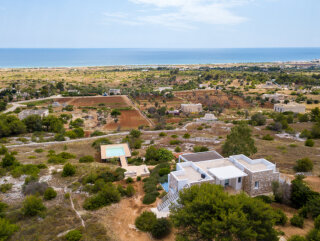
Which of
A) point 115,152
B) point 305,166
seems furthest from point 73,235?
point 305,166

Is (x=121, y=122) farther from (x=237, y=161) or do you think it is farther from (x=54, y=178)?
(x=237, y=161)

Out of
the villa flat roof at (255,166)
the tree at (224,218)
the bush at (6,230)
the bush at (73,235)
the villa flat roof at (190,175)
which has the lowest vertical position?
the bush at (73,235)

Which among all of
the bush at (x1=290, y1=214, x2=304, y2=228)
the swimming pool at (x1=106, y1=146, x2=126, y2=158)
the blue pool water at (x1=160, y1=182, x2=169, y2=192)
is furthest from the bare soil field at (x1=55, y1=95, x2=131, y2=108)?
the bush at (x1=290, y1=214, x2=304, y2=228)

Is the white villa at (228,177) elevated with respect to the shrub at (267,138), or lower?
elevated

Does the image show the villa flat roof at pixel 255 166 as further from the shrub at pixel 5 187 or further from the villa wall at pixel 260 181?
the shrub at pixel 5 187

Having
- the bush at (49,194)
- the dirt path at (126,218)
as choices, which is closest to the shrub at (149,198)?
the dirt path at (126,218)

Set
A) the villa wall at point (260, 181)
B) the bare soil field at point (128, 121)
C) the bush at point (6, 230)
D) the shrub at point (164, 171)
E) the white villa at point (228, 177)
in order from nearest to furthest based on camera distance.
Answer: the bush at point (6, 230)
the white villa at point (228, 177)
the villa wall at point (260, 181)
the shrub at point (164, 171)
the bare soil field at point (128, 121)
